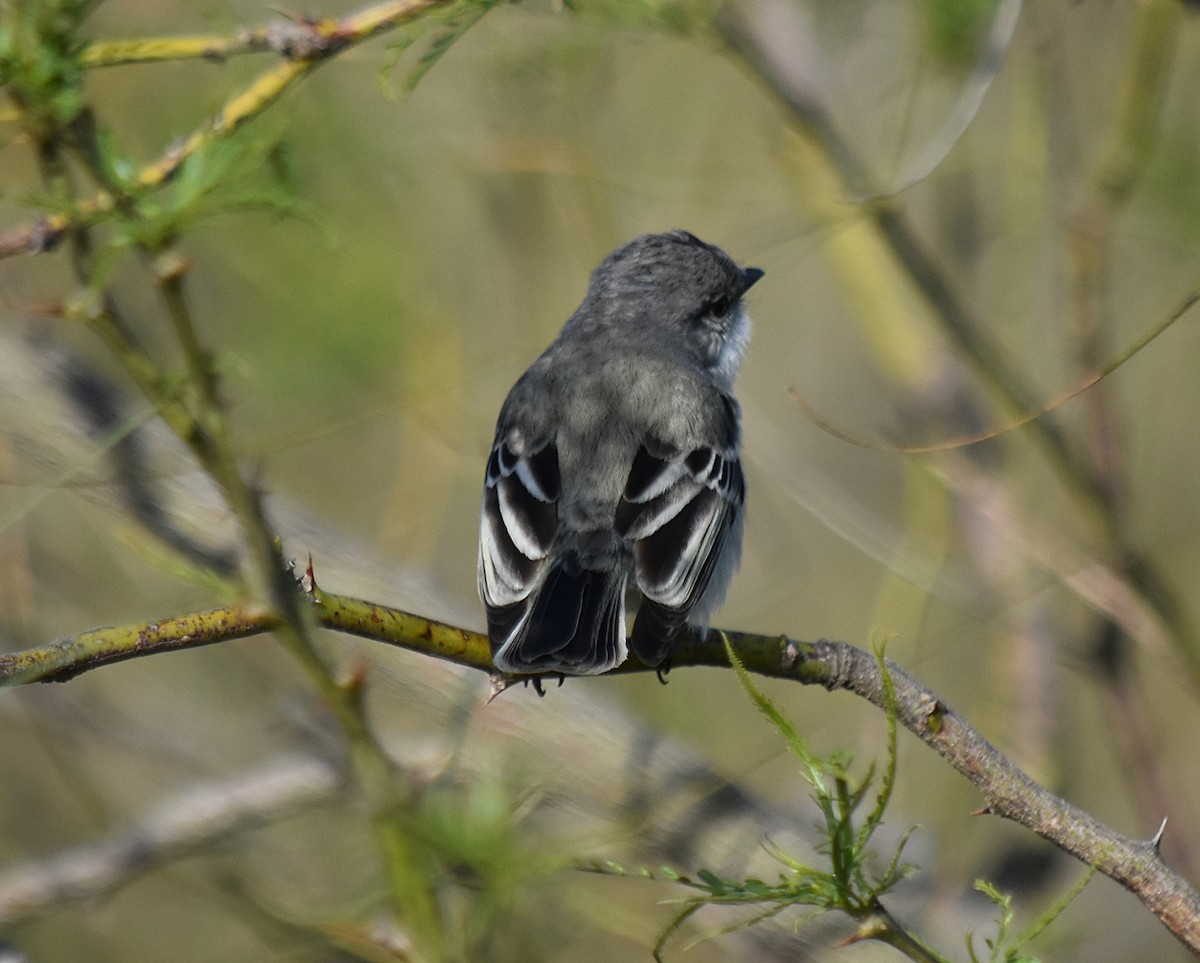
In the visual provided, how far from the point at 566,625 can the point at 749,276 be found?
2.08 metres

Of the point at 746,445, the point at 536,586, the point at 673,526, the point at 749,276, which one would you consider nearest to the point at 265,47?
the point at 536,586

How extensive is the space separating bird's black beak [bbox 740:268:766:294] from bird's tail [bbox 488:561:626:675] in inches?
67.5

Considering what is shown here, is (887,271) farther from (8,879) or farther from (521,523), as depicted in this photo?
(8,879)

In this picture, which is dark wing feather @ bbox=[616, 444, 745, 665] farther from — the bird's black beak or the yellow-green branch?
the yellow-green branch

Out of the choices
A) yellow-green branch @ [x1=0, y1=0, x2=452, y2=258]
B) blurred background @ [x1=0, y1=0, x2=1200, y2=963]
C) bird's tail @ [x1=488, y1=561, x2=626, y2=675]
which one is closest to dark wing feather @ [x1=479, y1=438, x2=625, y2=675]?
bird's tail @ [x1=488, y1=561, x2=626, y2=675]

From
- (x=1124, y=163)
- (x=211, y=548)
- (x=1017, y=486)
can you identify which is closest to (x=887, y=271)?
(x=1017, y=486)

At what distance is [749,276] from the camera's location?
4.77m

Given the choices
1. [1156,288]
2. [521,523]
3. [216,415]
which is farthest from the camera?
[1156,288]

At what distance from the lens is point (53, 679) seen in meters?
1.93

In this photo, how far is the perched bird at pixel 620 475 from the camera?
3.16 m

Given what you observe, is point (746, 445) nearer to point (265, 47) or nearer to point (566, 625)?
point (566, 625)

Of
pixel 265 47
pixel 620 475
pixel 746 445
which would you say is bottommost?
pixel 620 475

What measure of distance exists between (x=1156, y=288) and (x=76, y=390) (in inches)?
180

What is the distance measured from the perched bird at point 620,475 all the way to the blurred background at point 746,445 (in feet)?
1.03
